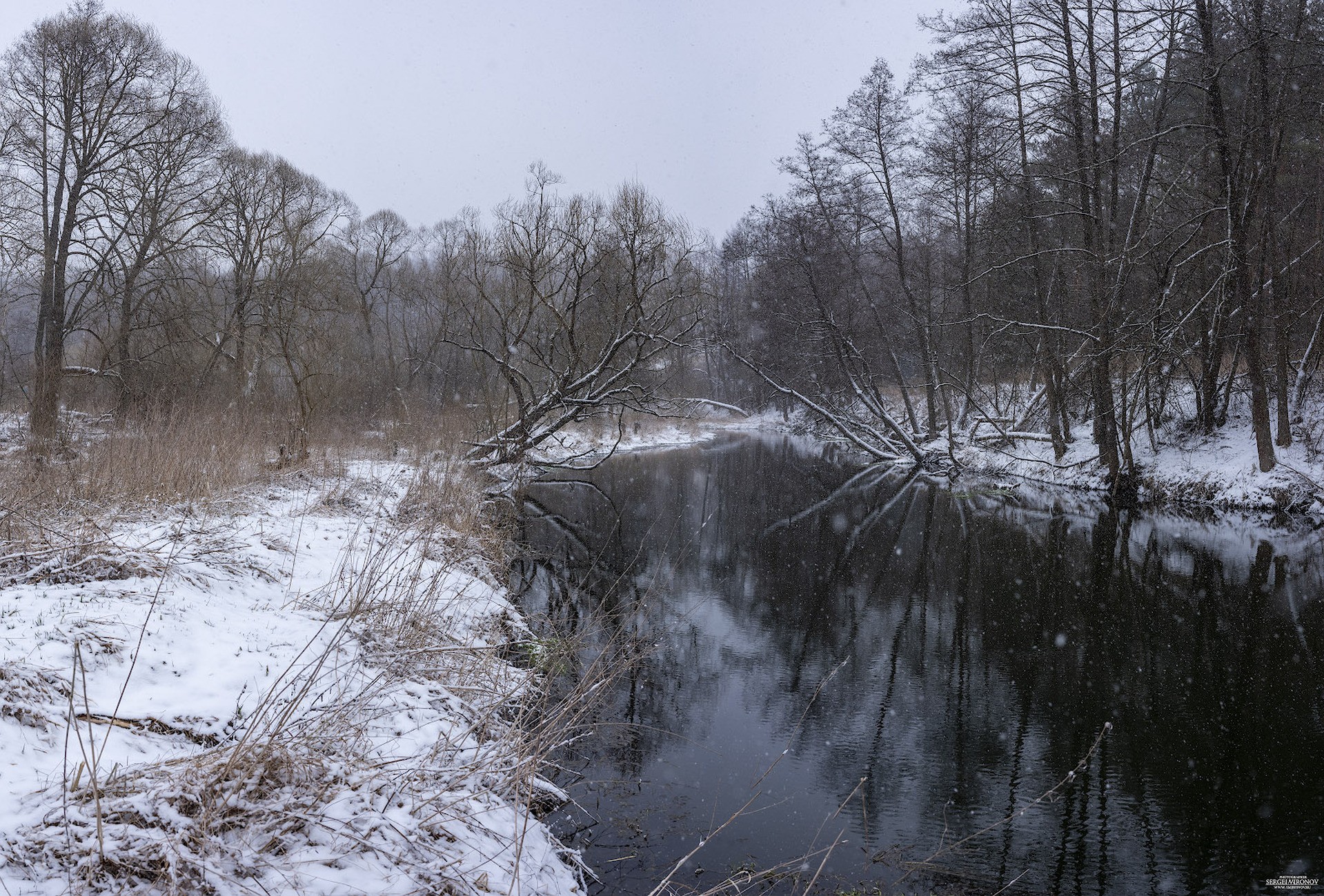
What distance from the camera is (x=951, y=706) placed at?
5539mm

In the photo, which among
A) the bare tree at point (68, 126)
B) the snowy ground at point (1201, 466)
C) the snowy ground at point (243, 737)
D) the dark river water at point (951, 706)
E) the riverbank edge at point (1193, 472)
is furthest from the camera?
the bare tree at point (68, 126)

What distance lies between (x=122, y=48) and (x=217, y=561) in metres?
14.6

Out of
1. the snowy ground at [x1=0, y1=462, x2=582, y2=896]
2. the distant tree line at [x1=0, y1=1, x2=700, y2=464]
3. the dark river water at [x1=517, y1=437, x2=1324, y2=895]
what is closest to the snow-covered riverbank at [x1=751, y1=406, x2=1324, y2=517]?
the dark river water at [x1=517, y1=437, x2=1324, y2=895]

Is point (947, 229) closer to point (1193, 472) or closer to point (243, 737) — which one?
point (1193, 472)

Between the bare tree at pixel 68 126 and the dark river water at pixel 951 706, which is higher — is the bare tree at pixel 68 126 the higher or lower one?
the higher one

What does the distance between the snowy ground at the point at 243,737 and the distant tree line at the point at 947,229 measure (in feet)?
20.0

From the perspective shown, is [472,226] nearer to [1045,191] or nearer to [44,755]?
[1045,191]

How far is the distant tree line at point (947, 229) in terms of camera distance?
11789 millimetres

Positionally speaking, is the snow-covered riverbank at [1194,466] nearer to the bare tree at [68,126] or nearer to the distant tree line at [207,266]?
the distant tree line at [207,266]

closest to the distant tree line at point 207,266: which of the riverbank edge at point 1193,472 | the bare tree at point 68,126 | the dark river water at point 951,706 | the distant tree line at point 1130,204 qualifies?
the bare tree at point 68,126

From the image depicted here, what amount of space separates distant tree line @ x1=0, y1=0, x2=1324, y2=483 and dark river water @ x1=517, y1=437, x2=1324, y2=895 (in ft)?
13.1

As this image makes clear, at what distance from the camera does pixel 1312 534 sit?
9.98 metres

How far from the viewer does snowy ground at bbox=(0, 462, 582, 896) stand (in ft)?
7.59

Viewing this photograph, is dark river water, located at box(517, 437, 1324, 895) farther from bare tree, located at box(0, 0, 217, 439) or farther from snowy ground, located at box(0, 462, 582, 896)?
bare tree, located at box(0, 0, 217, 439)
